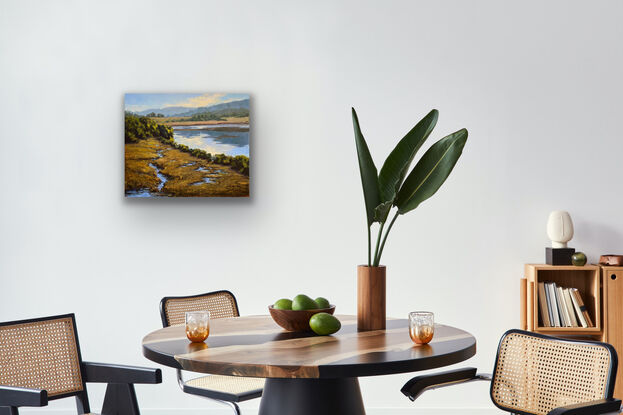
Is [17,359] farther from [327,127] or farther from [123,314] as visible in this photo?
[327,127]

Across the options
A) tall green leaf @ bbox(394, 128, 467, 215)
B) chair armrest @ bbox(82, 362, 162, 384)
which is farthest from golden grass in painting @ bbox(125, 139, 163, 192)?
tall green leaf @ bbox(394, 128, 467, 215)

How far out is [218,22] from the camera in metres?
4.18

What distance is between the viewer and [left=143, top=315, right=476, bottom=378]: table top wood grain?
1853 millimetres

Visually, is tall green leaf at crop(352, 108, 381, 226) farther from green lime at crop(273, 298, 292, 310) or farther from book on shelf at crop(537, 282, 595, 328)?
book on shelf at crop(537, 282, 595, 328)

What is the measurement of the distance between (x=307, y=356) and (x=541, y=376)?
911mm

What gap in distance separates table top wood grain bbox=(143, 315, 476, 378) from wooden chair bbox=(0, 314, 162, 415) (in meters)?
0.19

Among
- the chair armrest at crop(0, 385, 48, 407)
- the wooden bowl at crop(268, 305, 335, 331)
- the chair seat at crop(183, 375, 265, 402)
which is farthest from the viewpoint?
the chair seat at crop(183, 375, 265, 402)

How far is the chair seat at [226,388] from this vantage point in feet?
9.06

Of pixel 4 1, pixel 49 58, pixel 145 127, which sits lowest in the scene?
pixel 145 127

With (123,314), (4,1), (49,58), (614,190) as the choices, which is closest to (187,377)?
(123,314)

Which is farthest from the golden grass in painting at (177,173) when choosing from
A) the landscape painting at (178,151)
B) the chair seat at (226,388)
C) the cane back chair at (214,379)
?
the chair seat at (226,388)

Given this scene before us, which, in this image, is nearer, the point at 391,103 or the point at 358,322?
the point at 358,322

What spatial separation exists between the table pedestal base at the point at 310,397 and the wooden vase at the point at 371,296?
24 centimetres

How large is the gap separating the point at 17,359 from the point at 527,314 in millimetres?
2765
